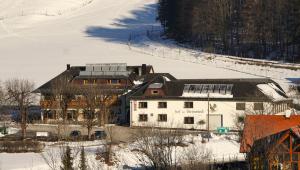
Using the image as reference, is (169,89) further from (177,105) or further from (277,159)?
(277,159)

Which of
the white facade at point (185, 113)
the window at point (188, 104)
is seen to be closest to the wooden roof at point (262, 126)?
the white facade at point (185, 113)

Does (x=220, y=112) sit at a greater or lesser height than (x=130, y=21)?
lesser

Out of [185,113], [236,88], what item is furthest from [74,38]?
[236,88]

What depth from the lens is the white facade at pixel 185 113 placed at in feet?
170

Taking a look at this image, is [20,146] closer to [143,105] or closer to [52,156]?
[52,156]

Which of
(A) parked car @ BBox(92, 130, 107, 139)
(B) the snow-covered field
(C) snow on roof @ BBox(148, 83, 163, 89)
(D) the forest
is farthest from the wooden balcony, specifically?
(D) the forest

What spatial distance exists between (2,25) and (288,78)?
69.2m

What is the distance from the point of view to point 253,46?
8725 cm

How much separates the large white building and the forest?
26522mm

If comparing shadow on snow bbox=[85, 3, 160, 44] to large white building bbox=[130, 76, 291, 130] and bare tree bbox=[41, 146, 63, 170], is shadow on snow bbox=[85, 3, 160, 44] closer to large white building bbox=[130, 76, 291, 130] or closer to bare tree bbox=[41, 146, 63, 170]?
large white building bbox=[130, 76, 291, 130]

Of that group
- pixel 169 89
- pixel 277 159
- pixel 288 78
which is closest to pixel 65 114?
pixel 169 89

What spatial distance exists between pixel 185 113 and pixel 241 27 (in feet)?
135

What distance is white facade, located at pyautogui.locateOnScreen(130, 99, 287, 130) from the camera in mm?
51681

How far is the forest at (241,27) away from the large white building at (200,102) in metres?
26.5
